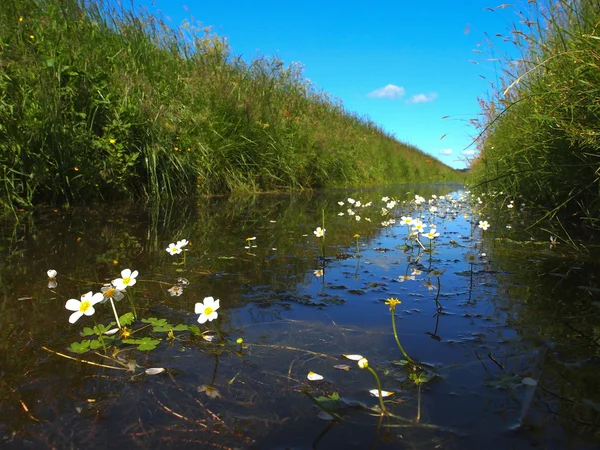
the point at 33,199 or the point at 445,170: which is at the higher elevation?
the point at 445,170

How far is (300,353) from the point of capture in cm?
110

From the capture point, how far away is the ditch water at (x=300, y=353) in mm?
784

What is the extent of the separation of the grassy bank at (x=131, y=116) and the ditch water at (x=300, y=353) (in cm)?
158

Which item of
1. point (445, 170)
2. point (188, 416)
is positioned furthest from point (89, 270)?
A: point (445, 170)

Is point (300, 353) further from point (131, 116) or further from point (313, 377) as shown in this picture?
point (131, 116)

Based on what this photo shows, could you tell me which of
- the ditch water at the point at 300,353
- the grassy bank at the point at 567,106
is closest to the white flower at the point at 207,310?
the ditch water at the point at 300,353

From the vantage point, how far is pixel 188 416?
2.69ft

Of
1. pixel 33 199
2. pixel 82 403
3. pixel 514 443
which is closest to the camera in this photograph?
pixel 514 443

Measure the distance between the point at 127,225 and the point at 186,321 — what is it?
210 cm

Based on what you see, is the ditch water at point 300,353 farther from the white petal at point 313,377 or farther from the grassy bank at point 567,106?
the grassy bank at point 567,106

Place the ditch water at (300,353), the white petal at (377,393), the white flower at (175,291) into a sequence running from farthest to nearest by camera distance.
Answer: the white flower at (175,291) → the white petal at (377,393) → the ditch water at (300,353)

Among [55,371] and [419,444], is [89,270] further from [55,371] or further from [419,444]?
[419,444]

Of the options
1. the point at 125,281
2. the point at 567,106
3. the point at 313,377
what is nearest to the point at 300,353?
the point at 313,377

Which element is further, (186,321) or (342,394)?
(186,321)
